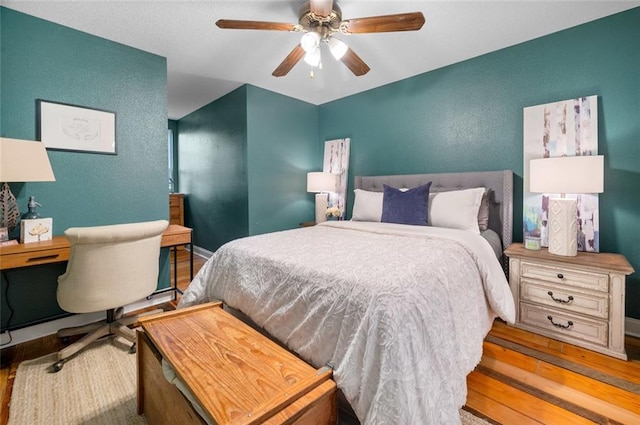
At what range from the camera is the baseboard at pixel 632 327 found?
2.09m

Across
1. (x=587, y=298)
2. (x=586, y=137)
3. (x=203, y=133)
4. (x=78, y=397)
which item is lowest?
(x=78, y=397)

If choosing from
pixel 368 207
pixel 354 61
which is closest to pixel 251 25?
pixel 354 61

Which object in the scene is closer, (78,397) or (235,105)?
(78,397)

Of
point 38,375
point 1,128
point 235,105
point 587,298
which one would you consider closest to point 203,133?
point 235,105

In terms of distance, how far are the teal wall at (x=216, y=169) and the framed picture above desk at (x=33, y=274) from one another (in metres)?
1.52

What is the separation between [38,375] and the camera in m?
1.72

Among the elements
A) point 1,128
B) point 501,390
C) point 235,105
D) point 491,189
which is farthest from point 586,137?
point 1,128

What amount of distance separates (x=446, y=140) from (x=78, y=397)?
147 inches

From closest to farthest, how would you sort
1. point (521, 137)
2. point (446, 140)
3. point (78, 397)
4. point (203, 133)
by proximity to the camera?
point (78, 397) < point (521, 137) < point (446, 140) < point (203, 133)

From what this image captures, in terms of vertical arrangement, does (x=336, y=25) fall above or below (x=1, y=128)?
above

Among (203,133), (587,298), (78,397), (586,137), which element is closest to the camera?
(78,397)

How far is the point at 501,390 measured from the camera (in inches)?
61.3

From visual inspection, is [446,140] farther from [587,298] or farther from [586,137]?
[587,298]

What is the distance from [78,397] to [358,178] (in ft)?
11.0
